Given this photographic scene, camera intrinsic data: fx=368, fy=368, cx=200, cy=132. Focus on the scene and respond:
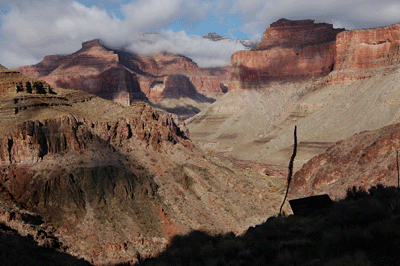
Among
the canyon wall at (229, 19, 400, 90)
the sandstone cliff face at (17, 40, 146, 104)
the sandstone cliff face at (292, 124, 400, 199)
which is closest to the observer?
the sandstone cliff face at (292, 124, 400, 199)

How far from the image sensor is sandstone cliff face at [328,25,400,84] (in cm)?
9669

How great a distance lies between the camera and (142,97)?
7229 inches

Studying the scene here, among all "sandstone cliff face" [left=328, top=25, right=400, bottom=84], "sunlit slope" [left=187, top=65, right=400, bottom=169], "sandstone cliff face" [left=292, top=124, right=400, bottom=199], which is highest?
"sandstone cliff face" [left=328, top=25, right=400, bottom=84]

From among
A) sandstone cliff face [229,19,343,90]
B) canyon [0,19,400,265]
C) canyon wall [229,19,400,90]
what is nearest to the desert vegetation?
canyon [0,19,400,265]

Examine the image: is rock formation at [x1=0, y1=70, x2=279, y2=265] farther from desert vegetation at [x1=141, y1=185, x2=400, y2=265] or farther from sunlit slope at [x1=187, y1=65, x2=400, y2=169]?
sunlit slope at [x1=187, y1=65, x2=400, y2=169]

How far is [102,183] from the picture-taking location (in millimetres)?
29109

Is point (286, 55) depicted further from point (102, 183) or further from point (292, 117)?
point (102, 183)

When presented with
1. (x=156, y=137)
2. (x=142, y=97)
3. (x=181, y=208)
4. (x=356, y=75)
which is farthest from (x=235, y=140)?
(x=142, y=97)

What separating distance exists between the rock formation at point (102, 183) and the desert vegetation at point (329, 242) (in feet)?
34.5

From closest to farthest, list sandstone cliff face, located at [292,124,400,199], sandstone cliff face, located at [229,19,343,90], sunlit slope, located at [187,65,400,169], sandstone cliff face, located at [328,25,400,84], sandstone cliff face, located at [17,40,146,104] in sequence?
1. sandstone cliff face, located at [292,124,400,199]
2. sunlit slope, located at [187,65,400,169]
3. sandstone cliff face, located at [328,25,400,84]
4. sandstone cliff face, located at [229,19,343,90]
5. sandstone cliff face, located at [17,40,146,104]

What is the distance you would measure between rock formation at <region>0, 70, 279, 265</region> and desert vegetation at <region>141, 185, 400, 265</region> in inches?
414

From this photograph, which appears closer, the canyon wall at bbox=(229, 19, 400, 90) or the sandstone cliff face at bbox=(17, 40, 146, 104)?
the canyon wall at bbox=(229, 19, 400, 90)

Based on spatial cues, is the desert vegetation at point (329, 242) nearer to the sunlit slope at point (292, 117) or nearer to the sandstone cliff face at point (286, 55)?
the sunlit slope at point (292, 117)

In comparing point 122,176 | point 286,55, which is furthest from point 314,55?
point 122,176
